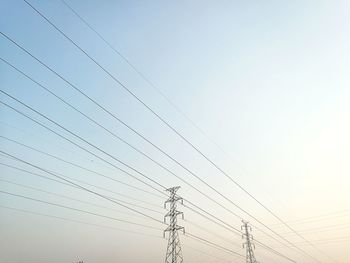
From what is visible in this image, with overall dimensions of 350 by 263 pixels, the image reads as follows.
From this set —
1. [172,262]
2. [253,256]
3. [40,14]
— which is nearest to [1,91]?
[40,14]

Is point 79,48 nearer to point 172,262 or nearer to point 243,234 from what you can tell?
point 172,262

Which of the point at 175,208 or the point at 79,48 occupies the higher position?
the point at 175,208

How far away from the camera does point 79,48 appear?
17.6 metres

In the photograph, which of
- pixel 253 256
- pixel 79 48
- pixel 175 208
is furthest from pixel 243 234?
pixel 79 48

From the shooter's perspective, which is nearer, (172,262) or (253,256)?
(172,262)

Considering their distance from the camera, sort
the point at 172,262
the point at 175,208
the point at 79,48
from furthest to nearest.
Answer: the point at 175,208 → the point at 172,262 → the point at 79,48

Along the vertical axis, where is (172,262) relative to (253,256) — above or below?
below

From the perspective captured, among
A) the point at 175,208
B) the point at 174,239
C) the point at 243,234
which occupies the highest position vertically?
the point at 243,234

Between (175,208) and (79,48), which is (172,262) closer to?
(175,208)

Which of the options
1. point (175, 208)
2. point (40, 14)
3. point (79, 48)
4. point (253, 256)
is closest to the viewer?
point (40, 14)

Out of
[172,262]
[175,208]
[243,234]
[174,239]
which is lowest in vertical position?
[172,262]

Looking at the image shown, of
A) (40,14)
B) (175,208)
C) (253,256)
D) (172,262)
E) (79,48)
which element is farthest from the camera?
(253,256)

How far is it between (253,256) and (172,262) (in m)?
28.3

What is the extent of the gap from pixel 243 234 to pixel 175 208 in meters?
26.8
